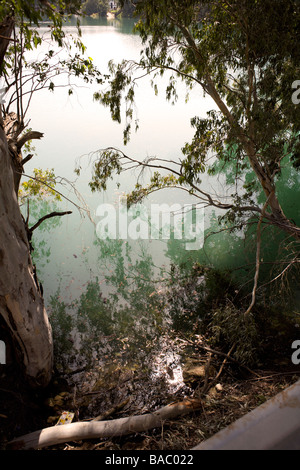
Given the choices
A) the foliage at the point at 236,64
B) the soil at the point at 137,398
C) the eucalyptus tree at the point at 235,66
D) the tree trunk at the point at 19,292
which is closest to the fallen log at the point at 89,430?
the soil at the point at 137,398

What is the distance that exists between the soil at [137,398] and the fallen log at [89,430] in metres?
0.05

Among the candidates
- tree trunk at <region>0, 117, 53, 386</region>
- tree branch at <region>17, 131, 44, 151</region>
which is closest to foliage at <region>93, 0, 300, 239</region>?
tree branch at <region>17, 131, 44, 151</region>

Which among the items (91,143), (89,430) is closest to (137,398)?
(89,430)

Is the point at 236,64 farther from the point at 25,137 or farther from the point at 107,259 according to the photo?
the point at 107,259

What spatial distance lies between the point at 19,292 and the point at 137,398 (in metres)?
1.37

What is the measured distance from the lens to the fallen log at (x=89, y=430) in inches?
104

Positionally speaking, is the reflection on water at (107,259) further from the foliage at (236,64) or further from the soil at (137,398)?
the foliage at (236,64)

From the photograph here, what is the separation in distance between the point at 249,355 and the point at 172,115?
9011 mm

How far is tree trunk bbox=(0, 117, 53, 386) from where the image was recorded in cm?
256

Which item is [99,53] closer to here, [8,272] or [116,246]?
[116,246]

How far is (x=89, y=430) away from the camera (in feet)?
8.86

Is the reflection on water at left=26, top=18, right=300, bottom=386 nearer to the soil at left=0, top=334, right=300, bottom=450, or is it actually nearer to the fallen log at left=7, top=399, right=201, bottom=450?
the soil at left=0, top=334, right=300, bottom=450

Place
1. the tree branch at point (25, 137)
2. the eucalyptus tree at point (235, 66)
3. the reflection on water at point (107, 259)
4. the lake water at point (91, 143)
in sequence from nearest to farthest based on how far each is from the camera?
the tree branch at point (25, 137)
the eucalyptus tree at point (235, 66)
the reflection on water at point (107, 259)
the lake water at point (91, 143)

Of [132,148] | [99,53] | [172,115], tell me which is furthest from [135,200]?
[99,53]
